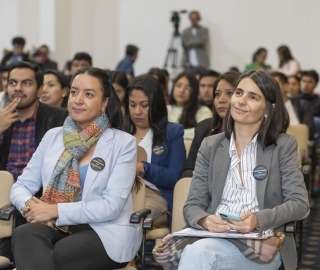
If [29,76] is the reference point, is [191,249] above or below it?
below

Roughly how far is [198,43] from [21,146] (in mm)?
8848

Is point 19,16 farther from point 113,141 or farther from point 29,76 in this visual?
point 113,141

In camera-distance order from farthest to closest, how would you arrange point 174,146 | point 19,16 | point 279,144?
point 19,16 → point 174,146 → point 279,144

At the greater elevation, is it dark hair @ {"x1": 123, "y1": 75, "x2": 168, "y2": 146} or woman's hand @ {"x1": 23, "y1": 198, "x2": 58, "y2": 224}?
dark hair @ {"x1": 123, "y1": 75, "x2": 168, "y2": 146}

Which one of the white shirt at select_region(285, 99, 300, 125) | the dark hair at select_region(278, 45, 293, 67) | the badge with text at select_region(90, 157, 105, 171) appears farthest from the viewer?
the dark hair at select_region(278, 45, 293, 67)

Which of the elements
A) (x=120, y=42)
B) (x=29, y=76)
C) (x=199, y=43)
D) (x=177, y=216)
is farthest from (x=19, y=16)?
(x=177, y=216)

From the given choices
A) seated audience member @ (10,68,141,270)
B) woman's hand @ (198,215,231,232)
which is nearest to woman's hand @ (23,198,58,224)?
seated audience member @ (10,68,141,270)

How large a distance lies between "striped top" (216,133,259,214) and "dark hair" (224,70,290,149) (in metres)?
0.06

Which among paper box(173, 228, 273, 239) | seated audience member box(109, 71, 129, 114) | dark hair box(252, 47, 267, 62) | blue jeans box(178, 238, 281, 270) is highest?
dark hair box(252, 47, 267, 62)

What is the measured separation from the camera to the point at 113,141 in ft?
10.8

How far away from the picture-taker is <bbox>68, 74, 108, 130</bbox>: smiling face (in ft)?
10.8

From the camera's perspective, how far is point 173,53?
41.8 feet

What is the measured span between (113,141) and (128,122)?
967 mm

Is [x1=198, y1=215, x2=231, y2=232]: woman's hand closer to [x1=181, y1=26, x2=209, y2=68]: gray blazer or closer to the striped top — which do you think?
the striped top
